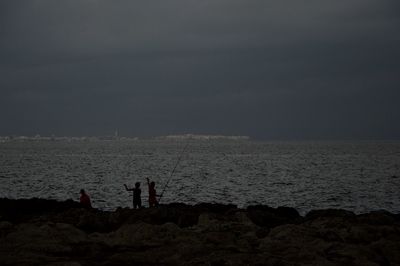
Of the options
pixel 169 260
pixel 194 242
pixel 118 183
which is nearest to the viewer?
pixel 169 260

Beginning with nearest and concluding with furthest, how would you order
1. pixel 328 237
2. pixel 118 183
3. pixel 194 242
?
pixel 194 242
pixel 328 237
pixel 118 183

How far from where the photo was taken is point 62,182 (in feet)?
174

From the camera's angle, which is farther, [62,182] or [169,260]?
[62,182]

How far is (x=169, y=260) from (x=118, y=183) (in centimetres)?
4257

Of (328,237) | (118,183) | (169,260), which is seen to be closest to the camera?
(169,260)

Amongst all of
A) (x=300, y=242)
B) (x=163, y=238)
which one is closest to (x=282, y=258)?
(x=300, y=242)

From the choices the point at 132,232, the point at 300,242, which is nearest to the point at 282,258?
the point at 300,242

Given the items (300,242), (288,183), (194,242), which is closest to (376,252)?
(300,242)

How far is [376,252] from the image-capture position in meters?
10.1

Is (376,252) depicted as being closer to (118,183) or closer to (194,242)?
(194,242)

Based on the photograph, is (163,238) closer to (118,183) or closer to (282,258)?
(282,258)

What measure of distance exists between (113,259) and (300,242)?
4215mm

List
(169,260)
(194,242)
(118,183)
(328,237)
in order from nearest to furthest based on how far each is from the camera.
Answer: (169,260), (194,242), (328,237), (118,183)

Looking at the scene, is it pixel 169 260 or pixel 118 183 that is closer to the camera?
pixel 169 260
